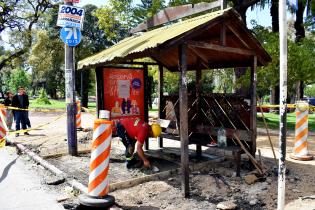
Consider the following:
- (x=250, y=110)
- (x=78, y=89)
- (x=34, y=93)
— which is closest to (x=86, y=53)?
(x=78, y=89)

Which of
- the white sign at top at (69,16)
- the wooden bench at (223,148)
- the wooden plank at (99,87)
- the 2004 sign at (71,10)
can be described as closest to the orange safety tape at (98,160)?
the wooden bench at (223,148)

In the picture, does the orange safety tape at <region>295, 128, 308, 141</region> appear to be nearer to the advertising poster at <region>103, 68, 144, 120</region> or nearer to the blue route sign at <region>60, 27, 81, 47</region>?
the advertising poster at <region>103, 68, 144, 120</region>

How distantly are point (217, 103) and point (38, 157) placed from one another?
4.79 m

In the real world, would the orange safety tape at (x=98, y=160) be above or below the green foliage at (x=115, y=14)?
below

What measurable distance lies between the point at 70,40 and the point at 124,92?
2.01 meters

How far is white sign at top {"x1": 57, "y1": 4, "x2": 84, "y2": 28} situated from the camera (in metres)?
8.48

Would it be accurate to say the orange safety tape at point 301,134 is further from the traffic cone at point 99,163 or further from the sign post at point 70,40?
the sign post at point 70,40

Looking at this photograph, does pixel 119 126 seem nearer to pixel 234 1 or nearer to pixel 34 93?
pixel 234 1

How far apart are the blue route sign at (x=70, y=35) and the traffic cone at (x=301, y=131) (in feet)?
20.0

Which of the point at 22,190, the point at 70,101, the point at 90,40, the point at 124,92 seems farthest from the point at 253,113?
the point at 90,40

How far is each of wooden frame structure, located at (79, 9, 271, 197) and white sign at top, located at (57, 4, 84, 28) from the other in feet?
3.87

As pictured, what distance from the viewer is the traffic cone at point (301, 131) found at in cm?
834

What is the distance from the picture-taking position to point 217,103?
7.91 meters

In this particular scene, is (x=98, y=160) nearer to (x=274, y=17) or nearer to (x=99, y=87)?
(x=99, y=87)
